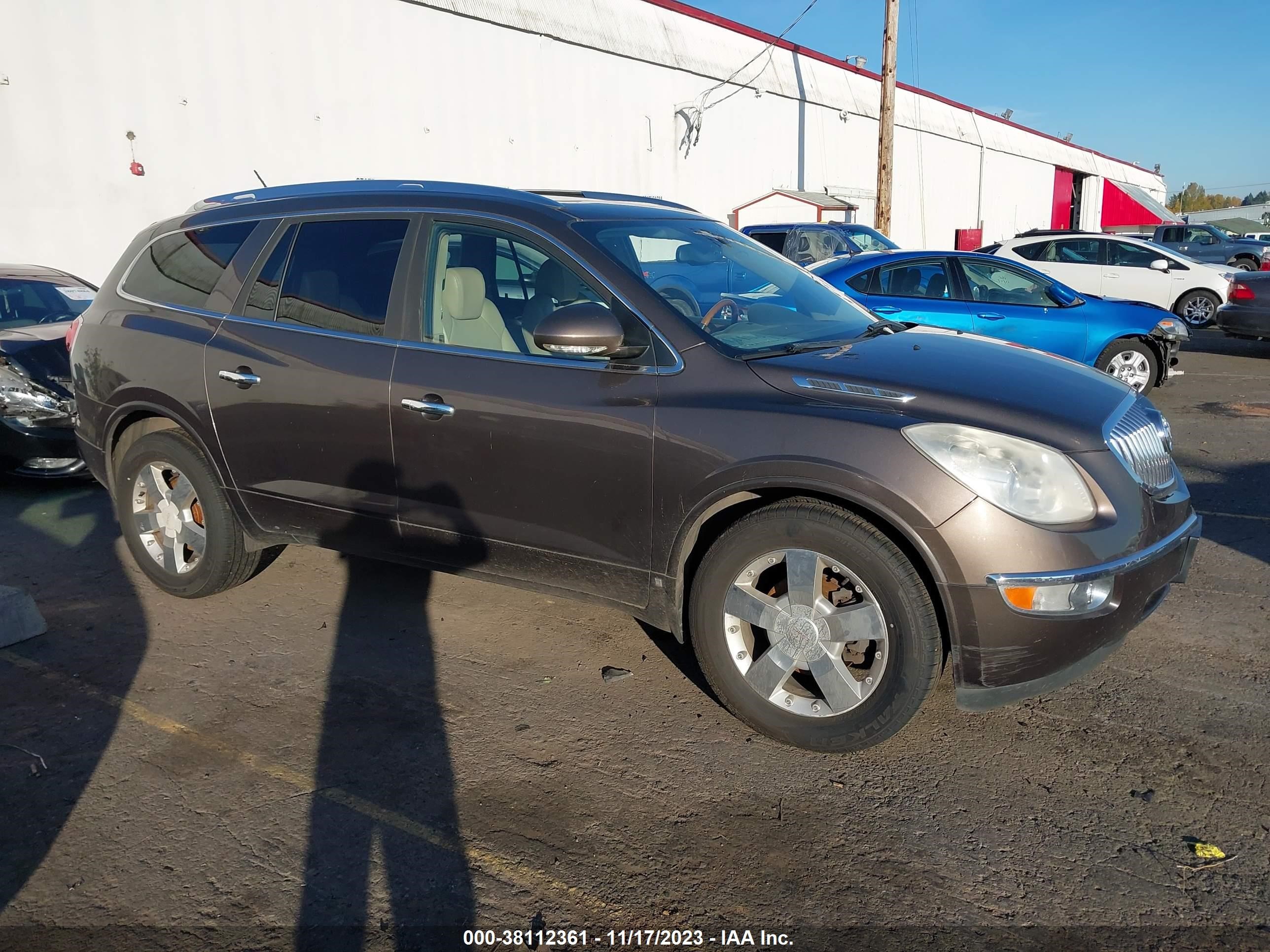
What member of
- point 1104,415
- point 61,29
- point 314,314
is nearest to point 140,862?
point 314,314

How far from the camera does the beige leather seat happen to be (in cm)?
371

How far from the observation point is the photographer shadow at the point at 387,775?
8.18 ft

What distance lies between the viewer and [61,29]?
12406 mm

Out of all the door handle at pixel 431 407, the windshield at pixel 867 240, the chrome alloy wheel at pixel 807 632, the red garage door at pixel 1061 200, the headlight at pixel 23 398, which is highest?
the red garage door at pixel 1061 200

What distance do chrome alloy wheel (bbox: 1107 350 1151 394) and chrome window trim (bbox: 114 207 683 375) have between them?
7652mm

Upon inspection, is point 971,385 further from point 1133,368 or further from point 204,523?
point 1133,368

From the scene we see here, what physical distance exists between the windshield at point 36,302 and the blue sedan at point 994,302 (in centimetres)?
652

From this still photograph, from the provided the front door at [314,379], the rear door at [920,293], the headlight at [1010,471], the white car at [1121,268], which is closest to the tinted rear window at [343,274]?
the front door at [314,379]

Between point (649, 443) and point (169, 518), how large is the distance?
109 inches

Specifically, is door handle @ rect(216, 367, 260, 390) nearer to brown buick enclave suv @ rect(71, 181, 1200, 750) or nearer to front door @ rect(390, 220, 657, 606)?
brown buick enclave suv @ rect(71, 181, 1200, 750)

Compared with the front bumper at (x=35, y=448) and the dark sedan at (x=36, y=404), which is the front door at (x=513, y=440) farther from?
the front bumper at (x=35, y=448)

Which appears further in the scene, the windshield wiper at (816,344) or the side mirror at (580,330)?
the windshield wiper at (816,344)

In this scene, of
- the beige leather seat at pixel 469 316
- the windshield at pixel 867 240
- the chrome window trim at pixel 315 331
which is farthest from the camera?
the windshield at pixel 867 240

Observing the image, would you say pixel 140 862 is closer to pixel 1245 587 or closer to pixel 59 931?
pixel 59 931
